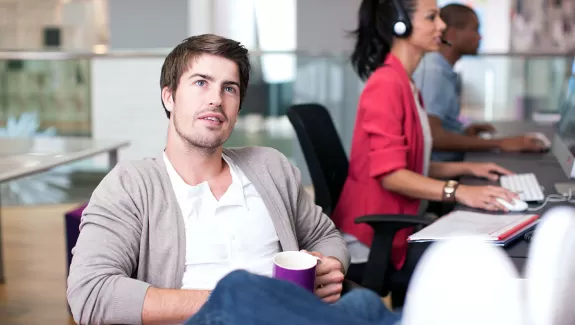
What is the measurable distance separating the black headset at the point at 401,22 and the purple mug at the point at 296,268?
1.34 metres

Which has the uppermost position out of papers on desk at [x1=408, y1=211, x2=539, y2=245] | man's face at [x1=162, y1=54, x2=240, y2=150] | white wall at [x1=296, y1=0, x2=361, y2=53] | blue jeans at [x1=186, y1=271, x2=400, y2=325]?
white wall at [x1=296, y1=0, x2=361, y2=53]

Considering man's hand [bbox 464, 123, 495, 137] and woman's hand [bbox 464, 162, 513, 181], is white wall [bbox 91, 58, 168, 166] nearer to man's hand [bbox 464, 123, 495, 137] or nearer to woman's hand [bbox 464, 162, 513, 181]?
man's hand [bbox 464, 123, 495, 137]

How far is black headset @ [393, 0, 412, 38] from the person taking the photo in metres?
2.38

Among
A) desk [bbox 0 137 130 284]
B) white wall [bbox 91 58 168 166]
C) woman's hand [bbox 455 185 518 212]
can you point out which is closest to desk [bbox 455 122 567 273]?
woman's hand [bbox 455 185 518 212]

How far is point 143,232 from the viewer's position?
1412 millimetres

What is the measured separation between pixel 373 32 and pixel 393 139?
1.58 feet

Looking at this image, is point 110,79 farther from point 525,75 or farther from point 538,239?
point 538,239

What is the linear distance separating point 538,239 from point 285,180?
90 cm

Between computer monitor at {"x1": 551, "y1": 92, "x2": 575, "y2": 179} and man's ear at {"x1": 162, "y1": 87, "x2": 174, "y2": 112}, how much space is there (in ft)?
4.42

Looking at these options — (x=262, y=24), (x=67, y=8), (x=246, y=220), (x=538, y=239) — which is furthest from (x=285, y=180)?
(x=67, y=8)

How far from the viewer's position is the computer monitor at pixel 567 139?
231 centimetres

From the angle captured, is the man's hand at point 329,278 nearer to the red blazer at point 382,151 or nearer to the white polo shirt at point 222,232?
the white polo shirt at point 222,232

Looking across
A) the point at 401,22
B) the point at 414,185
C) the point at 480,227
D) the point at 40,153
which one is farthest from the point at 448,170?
the point at 40,153

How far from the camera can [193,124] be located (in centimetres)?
149
